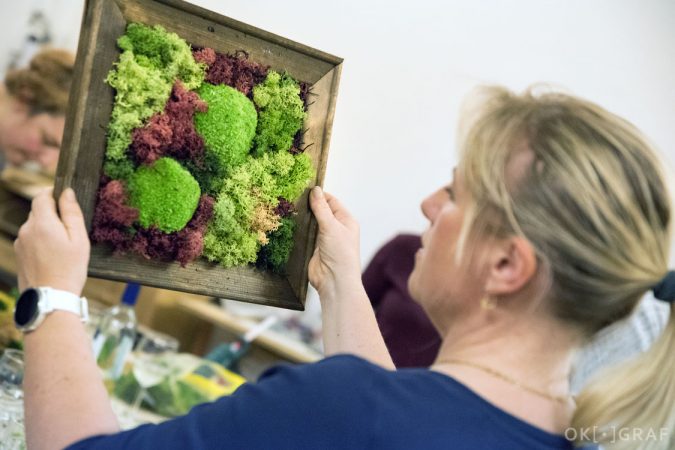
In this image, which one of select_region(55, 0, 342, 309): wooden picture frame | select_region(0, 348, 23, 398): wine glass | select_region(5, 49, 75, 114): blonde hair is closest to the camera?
select_region(55, 0, 342, 309): wooden picture frame

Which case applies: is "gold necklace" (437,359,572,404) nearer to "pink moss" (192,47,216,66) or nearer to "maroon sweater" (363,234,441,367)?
"pink moss" (192,47,216,66)

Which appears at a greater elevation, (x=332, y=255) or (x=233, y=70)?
(x=233, y=70)

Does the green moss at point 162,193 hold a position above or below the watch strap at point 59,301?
above

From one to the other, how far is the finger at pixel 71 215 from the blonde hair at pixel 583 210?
0.50 meters

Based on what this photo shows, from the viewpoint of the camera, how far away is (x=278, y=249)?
1.27 m

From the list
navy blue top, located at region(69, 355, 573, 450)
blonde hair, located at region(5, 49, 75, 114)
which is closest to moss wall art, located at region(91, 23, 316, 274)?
navy blue top, located at region(69, 355, 573, 450)

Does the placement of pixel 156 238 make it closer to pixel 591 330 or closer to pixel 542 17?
pixel 591 330

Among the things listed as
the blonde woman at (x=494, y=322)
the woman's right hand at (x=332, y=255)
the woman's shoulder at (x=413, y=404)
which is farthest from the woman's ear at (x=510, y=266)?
the woman's right hand at (x=332, y=255)

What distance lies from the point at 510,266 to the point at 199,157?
0.51 meters

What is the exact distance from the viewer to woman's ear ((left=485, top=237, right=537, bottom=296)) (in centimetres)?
89

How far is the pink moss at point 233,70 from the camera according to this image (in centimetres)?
115

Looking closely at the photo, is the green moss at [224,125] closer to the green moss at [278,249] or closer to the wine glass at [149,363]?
the green moss at [278,249]

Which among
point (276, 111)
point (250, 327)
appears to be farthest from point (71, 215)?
point (250, 327)

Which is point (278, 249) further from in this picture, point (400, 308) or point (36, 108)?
point (36, 108)
